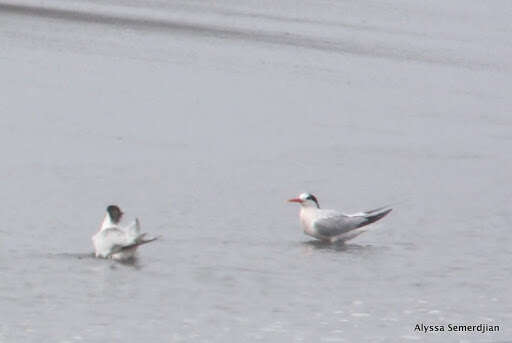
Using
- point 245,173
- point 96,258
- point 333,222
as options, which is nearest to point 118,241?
point 96,258

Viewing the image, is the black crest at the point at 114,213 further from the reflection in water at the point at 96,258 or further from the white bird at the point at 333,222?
the white bird at the point at 333,222

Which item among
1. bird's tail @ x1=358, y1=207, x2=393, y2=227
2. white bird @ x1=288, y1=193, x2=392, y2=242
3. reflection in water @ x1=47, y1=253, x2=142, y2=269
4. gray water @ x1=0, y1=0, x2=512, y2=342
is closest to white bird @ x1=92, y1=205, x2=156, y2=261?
reflection in water @ x1=47, y1=253, x2=142, y2=269

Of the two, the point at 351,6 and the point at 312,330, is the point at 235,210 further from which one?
the point at 351,6

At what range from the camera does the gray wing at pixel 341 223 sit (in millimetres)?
14680

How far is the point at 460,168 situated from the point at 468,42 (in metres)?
13.1

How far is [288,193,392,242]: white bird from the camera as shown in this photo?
14688 mm

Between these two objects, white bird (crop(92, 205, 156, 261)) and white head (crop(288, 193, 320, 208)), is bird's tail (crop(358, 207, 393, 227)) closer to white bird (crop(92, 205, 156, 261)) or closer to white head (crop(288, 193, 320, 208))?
white head (crop(288, 193, 320, 208))

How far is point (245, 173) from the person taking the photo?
17359 millimetres

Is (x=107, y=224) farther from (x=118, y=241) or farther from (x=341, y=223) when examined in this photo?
(x=341, y=223)

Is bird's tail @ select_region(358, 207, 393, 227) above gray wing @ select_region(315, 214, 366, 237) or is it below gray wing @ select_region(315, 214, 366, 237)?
above

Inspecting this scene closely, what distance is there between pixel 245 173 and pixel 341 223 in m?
2.83

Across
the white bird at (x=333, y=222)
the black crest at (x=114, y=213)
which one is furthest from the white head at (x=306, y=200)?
the black crest at (x=114, y=213)

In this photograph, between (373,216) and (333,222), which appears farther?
(373,216)

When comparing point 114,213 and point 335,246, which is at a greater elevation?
point 335,246
